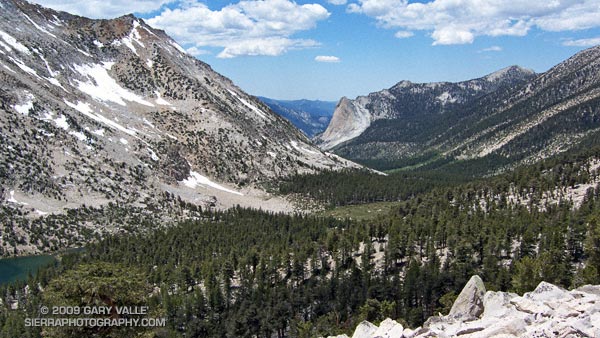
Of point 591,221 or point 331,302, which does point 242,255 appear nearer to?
point 331,302

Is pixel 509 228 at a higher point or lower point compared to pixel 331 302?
higher

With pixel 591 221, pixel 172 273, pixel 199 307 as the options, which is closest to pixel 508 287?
pixel 591 221

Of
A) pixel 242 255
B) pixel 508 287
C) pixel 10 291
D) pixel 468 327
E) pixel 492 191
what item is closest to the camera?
pixel 468 327

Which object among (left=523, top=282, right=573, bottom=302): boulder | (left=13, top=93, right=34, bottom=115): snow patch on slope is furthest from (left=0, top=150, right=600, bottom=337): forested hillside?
(left=13, top=93, right=34, bottom=115): snow patch on slope

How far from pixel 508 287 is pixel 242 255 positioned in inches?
2474

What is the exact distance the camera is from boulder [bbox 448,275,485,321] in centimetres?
4156

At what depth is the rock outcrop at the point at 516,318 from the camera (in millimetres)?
28984

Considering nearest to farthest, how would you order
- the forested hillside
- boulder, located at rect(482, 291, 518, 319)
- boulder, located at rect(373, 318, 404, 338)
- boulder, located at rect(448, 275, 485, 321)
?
→ boulder, located at rect(482, 291, 518, 319), boulder, located at rect(373, 318, 404, 338), boulder, located at rect(448, 275, 485, 321), the forested hillside

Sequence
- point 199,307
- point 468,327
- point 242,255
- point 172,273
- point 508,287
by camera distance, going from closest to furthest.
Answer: point 468,327 → point 508,287 → point 199,307 → point 172,273 → point 242,255

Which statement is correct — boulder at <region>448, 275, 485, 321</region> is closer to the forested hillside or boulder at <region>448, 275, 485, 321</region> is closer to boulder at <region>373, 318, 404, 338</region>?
boulder at <region>373, 318, 404, 338</region>

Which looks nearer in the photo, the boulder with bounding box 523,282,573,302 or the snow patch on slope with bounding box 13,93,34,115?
the boulder with bounding box 523,282,573,302

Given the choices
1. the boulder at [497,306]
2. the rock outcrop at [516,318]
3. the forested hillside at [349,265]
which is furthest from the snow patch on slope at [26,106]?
the boulder at [497,306]

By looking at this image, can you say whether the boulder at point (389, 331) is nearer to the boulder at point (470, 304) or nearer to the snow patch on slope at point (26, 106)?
the boulder at point (470, 304)

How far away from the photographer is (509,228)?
114062 mm
